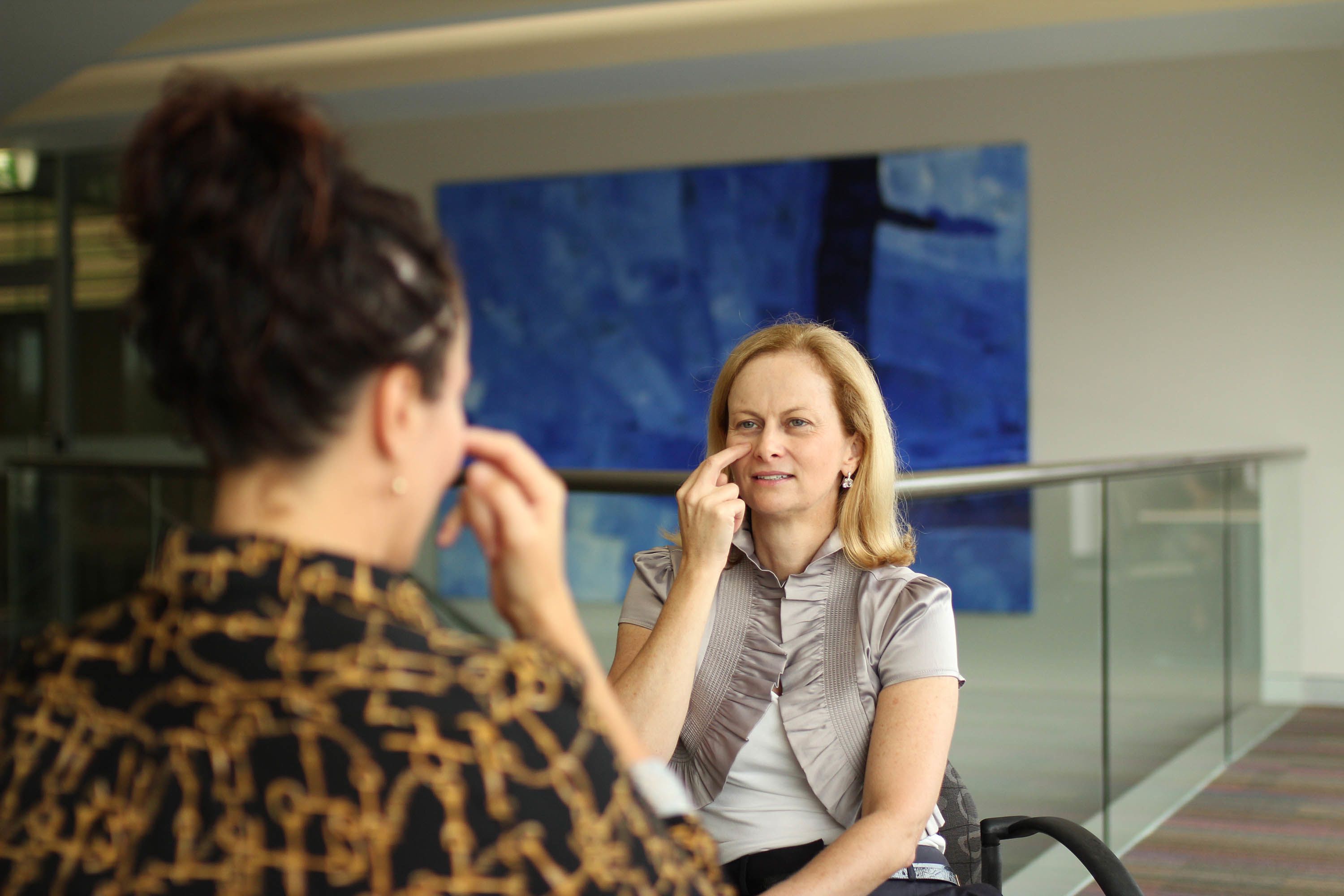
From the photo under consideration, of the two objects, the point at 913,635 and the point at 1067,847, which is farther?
the point at 1067,847

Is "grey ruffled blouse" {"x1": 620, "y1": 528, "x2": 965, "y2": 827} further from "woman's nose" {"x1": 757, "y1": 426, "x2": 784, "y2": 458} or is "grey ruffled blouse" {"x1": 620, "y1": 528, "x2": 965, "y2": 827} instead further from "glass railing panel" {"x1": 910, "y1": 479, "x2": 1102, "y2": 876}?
"glass railing panel" {"x1": 910, "y1": 479, "x2": 1102, "y2": 876}

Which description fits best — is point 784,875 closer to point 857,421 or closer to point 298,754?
point 857,421

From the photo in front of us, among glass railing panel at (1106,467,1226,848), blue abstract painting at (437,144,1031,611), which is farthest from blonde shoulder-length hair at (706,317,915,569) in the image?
blue abstract painting at (437,144,1031,611)

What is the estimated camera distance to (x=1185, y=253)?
6.89 m

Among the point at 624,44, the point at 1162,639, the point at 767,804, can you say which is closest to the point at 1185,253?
the point at 1162,639

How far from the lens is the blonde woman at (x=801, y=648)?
1.86 metres

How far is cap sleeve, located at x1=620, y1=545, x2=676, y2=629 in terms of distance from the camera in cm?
208

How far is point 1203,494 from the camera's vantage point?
557cm

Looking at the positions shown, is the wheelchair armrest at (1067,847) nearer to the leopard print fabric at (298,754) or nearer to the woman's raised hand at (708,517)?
the woman's raised hand at (708,517)

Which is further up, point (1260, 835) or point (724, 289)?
point (724, 289)

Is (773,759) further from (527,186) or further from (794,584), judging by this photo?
(527,186)

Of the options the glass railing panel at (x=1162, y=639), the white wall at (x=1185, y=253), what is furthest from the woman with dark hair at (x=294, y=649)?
the white wall at (x=1185, y=253)

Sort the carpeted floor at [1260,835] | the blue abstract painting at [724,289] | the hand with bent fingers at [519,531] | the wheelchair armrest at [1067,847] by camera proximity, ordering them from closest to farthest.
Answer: the hand with bent fingers at [519,531]
the wheelchair armrest at [1067,847]
the carpeted floor at [1260,835]
the blue abstract painting at [724,289]

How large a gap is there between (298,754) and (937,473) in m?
2.19
